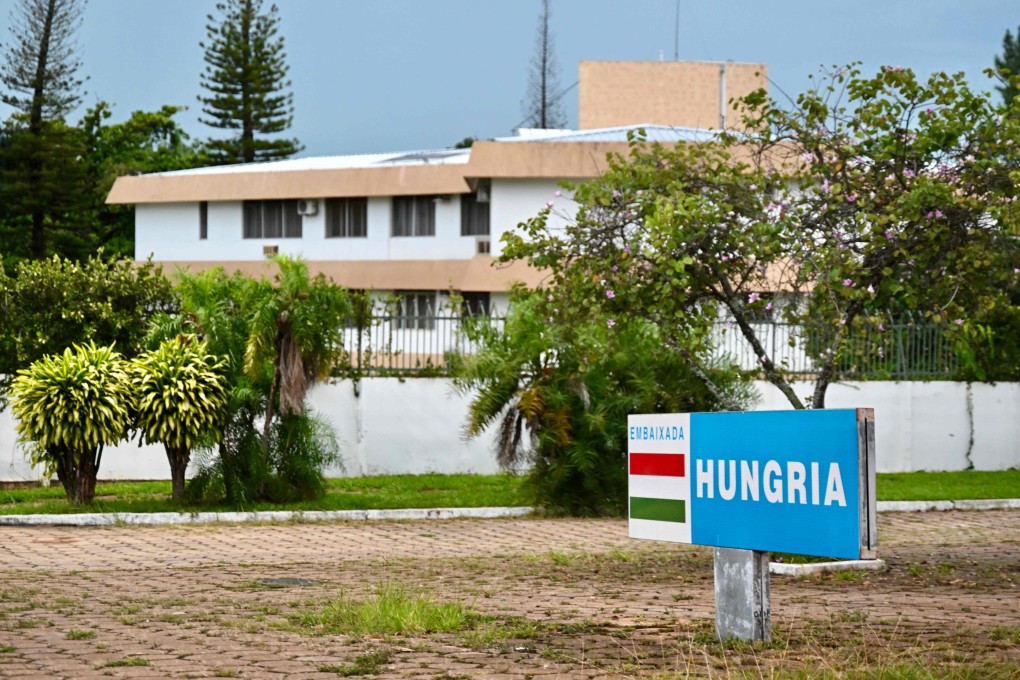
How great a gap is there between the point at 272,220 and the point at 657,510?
105ft

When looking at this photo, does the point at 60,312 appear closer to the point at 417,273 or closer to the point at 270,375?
the point at 270,375

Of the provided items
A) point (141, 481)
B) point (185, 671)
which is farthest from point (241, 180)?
point (185, 671)

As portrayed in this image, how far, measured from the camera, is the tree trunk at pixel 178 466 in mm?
16547

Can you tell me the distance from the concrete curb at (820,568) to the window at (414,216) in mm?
24945

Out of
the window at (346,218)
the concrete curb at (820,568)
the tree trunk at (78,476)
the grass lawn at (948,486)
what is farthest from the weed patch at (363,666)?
the window at (346,218)

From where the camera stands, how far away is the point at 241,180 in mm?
38438

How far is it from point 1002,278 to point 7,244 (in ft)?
124

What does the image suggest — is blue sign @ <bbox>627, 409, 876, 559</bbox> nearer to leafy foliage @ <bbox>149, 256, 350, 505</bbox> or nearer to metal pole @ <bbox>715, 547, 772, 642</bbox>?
metal pole @ <bbox>715, 547, 772, 642</bbox>

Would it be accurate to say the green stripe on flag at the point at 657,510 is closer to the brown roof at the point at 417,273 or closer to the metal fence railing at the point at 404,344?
the metal fence railing at the point at 404,344

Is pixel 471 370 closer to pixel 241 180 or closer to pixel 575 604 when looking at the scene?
pixel 575 604

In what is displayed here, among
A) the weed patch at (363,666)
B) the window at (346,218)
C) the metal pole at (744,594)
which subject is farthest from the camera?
the window at (346,218)

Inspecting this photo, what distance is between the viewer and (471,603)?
9383 millimetres

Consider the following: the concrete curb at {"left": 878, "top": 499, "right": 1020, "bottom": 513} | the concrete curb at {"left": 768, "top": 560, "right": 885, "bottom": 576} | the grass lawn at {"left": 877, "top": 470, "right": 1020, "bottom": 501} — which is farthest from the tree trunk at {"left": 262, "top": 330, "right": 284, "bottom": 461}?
the grass lawn at {"left": 877, "top": 470, "right": 1020, "bottom": 501}

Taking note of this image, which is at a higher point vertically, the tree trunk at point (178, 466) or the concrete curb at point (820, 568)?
the tree trunk at point (178, 466)
